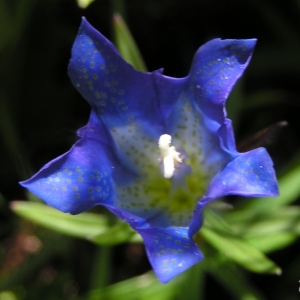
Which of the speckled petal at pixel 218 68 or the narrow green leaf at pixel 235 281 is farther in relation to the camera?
the narrow green leaf at pixel 235 281

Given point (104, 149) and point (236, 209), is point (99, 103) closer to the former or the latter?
point (104, 149)

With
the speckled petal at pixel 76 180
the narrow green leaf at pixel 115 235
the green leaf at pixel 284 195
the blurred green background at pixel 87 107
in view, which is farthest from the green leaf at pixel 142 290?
the speckled petal at pixel 76 180

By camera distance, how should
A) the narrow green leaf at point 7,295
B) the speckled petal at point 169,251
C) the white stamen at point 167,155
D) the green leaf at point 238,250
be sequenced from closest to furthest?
the speckled petal at point 169,251 → the white stamen at point 167,155 → the green leaf at point 238,250 → the narrow green leaf at point 7,295

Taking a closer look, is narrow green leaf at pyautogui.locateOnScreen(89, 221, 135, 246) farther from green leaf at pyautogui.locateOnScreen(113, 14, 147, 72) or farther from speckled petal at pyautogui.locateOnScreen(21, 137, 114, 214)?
green leaf at pyautogui.locateOnScreen(113, 14, 147, 72)

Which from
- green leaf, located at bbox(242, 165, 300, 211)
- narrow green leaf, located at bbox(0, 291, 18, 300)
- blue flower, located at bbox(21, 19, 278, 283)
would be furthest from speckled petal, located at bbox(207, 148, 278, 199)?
narrow green leaf, located at bbox(0, 291, 18, 300)

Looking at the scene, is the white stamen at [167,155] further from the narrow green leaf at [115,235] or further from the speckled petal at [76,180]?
the narrow green leaf at [115,235]

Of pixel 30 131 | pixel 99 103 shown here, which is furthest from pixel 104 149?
pixel 30 131

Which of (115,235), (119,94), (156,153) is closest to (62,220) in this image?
(115,235)
